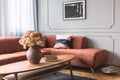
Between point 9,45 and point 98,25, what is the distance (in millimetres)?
1747

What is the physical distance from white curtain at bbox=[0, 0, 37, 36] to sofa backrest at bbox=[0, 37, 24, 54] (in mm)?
424

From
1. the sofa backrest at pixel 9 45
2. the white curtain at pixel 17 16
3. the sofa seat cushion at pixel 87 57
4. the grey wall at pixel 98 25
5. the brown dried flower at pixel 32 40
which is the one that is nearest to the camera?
the brown dried flower at pixel 32 40

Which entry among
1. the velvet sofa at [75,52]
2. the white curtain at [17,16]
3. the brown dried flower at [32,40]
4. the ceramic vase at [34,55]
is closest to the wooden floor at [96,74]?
the velvet sofa at [75,52]

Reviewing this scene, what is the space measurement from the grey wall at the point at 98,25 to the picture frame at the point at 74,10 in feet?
0.27

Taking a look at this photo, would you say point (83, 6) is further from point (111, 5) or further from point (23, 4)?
point (23, 4)

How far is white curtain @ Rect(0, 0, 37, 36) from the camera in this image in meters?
3.69

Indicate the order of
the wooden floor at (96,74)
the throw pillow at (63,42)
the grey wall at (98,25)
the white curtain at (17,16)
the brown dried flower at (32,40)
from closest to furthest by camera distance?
the brown dried flower at (32,40) < the wooden floor at (96,74) < the grey wall at (98,25) < the throw pillow at (63,42) < the white curtain at (17,16)

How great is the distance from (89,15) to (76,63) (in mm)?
1074

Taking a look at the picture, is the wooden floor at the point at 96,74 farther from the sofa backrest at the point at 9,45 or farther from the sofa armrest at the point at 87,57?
the sofa backrest at the point at 9,45

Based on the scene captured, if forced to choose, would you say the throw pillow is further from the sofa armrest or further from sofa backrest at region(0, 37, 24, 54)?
sofa backrest at region(0, 37, 24, 54)

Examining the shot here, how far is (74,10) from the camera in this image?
3836 mm

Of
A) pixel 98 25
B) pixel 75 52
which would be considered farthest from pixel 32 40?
pixel 98 25

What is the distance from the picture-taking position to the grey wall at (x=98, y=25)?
3.43 metres

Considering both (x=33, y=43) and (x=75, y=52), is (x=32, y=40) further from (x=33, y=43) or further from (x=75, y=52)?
(x=75, y=52)
